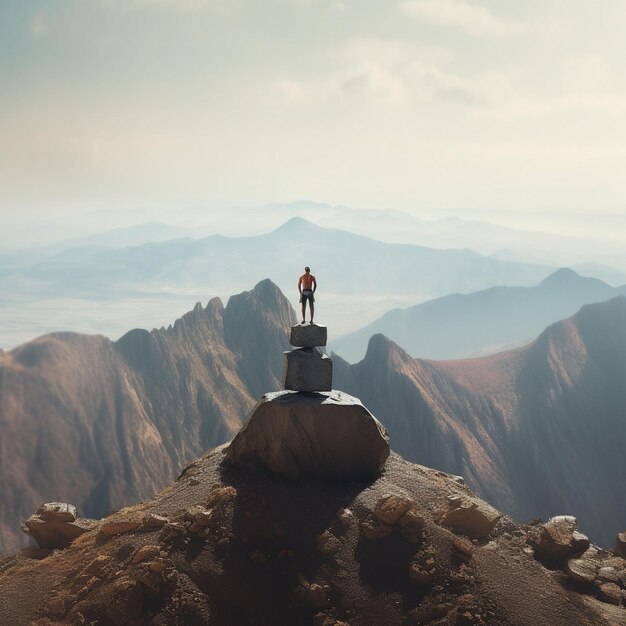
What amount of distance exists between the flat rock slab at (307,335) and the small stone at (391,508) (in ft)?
22.8

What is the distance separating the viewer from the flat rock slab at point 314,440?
70.5ft

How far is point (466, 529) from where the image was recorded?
20.2 metres

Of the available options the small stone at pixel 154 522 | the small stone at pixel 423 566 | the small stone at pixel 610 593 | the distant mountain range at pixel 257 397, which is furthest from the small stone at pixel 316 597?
the distant mountain range at pixel 257 397

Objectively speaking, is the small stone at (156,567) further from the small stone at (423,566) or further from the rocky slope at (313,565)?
the small stone at (423,566)

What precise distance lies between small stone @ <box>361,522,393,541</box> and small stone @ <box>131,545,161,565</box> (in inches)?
285

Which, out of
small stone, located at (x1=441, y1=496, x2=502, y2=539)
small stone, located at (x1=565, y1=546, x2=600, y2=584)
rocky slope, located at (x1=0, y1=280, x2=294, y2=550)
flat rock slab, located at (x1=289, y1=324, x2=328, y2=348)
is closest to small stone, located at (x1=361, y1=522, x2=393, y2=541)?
small stone, located at (x1=441, y1=496, x2=502, y2=539)

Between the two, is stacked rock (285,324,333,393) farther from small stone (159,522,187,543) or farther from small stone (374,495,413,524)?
small stone (159,522,187,543)

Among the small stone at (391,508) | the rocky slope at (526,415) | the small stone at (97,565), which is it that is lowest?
the rocky slope at (526,415)

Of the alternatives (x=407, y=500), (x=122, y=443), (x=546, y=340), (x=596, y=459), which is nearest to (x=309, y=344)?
(x=407, y=500)

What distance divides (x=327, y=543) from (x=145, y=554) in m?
6.22

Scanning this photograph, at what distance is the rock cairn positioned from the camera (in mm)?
21516

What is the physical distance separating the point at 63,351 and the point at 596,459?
8669 cm

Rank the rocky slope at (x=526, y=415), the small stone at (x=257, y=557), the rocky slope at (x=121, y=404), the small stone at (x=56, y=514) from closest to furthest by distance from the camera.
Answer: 1. the small stone at (x=257, y=557)
2. the small stone at (x=56, y=514)
3. the rocky slope at (x=121, y=404)
4. the rocky slope at (x=526, y=415)

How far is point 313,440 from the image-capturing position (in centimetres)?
2155
